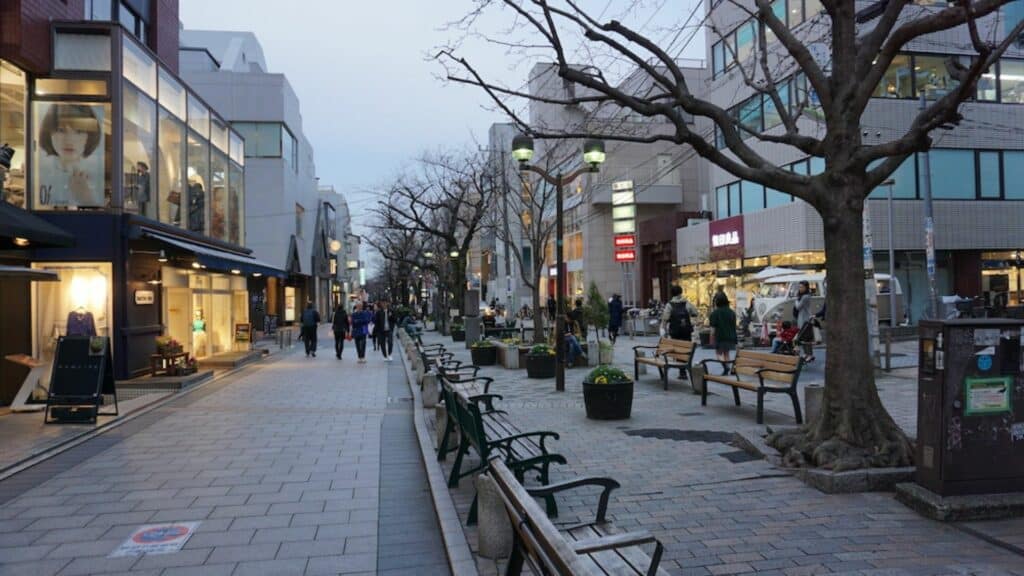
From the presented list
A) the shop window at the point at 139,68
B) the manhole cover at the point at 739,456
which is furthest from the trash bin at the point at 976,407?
the shop window at the point at 139,68

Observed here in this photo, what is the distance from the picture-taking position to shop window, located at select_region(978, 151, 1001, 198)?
90.2 feet

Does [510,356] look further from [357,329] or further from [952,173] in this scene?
[952,173]

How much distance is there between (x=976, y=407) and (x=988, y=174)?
28405 millimetres

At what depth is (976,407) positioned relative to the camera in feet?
16.3

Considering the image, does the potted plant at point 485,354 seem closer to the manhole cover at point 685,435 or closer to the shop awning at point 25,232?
the manhole cover at point 685,435

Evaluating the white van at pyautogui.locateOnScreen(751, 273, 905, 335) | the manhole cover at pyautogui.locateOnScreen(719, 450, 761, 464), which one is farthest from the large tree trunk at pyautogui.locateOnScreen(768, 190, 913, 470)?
the white van at pyautogui.locateOnScreen(751, 273, 905, 335)

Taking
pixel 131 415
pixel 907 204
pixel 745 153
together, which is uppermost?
pixel 907 204

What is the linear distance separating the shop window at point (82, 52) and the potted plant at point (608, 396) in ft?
37.9

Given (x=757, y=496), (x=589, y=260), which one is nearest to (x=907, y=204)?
(x=589, y=260)

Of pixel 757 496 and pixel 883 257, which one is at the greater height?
pixel 883 257

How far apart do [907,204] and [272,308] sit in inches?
1354

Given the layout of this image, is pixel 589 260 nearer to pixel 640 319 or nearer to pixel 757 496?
pixel 640 319

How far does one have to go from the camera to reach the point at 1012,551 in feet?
14.2

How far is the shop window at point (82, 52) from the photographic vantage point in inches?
519
